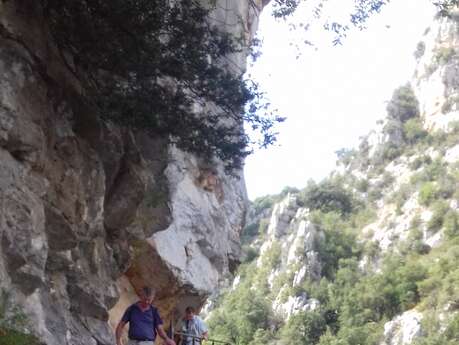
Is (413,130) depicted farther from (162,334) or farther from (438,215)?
(162,334)

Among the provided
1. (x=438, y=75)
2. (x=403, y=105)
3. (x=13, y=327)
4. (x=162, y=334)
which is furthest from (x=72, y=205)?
(x=403, y=105)

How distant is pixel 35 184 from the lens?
7.27 meters

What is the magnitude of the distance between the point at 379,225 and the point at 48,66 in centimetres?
6673

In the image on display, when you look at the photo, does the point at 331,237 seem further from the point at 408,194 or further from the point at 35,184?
the point at 35,184

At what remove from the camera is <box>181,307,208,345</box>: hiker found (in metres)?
10.1

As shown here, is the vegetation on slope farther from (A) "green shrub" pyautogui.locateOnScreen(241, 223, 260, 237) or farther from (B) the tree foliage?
(B) the tree foliage

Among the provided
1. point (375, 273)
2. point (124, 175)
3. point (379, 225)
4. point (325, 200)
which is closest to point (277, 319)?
point (375, 273)

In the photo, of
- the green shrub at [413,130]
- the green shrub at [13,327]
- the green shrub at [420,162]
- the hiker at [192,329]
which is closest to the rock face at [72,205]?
the green shrub at [13,327]

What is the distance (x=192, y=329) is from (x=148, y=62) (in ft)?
13.9

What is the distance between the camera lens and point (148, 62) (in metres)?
7.90

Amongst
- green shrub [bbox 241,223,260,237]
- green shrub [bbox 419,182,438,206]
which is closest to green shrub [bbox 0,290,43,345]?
green shrub [bbox 419,182,438,206]

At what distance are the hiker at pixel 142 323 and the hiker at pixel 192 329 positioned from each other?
4.72 feet

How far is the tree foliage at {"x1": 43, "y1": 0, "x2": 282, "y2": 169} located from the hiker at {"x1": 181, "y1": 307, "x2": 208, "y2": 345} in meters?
2.74

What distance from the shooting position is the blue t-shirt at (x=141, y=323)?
842 centimetres
